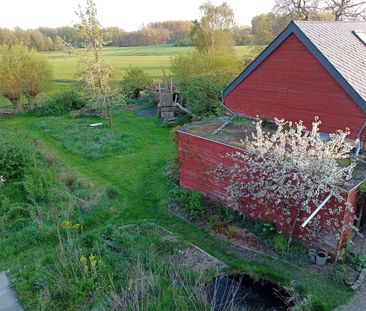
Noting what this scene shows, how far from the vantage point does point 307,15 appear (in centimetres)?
3108

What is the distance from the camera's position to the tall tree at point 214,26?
3482 cm

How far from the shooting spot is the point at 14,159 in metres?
13.9

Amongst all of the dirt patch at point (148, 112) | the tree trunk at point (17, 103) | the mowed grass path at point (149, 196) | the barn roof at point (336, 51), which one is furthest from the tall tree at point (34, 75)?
the barn roof at point (336, 51)

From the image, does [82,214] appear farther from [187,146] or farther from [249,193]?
[249,193]

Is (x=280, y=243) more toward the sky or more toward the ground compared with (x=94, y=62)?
more toward the ground

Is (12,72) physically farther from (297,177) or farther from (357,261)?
(357,261)

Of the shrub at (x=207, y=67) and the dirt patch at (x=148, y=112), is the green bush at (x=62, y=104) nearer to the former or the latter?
the dirt patch at (x=148, y=112)

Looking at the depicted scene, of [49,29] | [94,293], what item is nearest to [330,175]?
[94,293]

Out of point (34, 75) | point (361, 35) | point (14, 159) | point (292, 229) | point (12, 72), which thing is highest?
point (361, 35)

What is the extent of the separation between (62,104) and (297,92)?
77.2ft

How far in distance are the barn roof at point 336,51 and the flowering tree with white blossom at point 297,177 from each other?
238 cm

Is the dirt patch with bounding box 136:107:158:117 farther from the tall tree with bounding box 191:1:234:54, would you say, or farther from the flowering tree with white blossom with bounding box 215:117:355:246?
the flowering tree with white blossom with bounding box 215:117:355:246

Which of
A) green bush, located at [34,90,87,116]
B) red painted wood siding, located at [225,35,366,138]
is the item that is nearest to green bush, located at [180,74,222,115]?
red painted wood siding, located at [225,35,366,138]

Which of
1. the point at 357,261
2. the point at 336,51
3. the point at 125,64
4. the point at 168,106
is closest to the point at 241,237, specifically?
the point at 357,261
